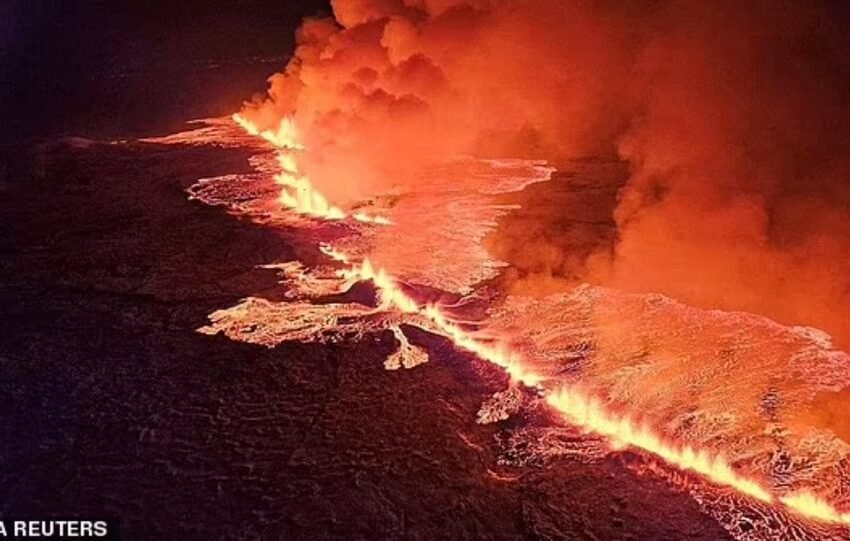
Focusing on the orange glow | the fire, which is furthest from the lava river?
the fire

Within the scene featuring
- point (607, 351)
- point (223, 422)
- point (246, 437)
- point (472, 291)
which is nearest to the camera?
point (246, 437)

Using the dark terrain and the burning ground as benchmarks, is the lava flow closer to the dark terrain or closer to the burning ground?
the burning ground

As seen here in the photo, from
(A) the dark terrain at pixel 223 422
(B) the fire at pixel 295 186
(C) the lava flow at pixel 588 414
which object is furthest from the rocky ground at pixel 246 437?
(B) the fire at pixel 295 186

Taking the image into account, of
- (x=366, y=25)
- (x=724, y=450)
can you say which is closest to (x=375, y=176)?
(x=366, y=25)

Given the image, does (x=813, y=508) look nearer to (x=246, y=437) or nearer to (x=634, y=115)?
(x=246, y=437)

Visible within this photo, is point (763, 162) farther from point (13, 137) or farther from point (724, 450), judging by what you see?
point (13, 137)

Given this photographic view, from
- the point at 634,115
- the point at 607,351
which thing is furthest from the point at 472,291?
the point at 634,115
